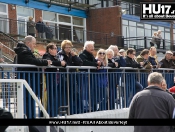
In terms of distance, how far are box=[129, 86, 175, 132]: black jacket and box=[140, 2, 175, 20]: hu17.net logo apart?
120 cm

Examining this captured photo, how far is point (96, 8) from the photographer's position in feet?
107

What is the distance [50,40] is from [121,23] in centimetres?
1160

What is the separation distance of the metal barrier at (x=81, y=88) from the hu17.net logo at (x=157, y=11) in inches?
90.9

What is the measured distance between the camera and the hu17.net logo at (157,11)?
3.86 m

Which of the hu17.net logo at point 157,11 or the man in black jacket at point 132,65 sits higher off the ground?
the hu17.net logo at point 157,11

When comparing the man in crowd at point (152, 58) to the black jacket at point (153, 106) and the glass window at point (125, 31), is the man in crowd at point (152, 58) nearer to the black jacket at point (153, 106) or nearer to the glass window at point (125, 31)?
the black jacket at point (153, 106)

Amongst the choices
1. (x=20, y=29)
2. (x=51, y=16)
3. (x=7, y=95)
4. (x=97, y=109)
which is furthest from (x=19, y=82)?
(x=51, y=16)

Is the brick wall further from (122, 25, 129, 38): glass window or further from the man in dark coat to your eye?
the man in dark coat

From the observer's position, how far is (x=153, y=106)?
16.3 feet

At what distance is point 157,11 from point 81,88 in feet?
12.2

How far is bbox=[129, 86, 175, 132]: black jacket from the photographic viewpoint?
493cm

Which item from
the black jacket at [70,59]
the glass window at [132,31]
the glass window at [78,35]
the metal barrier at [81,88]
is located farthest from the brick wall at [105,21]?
the black jacket at [70,59]

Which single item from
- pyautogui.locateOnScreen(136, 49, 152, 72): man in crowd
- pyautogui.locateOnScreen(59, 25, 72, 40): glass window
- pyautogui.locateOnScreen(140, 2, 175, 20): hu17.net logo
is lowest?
pyautogui.locateOnScreen(136, 49, 152, 72): man in crowd

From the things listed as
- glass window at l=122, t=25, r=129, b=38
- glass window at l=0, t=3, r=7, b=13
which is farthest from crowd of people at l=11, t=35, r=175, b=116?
glass window at l=122, t=25, r=129, b=38
